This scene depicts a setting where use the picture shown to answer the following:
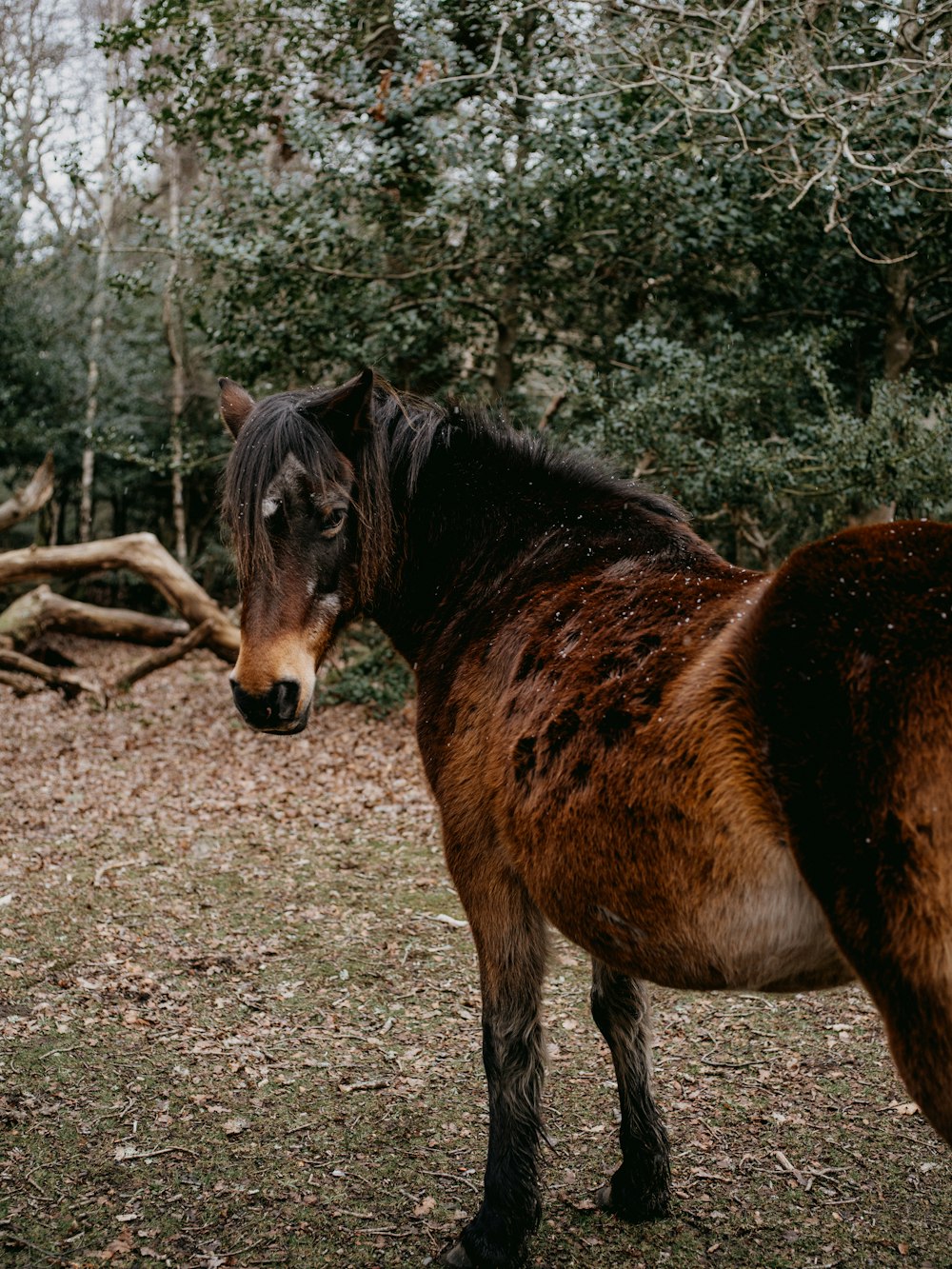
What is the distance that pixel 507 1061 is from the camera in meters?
3.02

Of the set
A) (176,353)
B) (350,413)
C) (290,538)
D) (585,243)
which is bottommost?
(290,538)

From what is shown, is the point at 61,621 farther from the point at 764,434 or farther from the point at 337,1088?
the point at 337,1088

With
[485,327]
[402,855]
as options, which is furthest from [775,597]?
[485,327]

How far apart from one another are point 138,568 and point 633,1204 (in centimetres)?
919

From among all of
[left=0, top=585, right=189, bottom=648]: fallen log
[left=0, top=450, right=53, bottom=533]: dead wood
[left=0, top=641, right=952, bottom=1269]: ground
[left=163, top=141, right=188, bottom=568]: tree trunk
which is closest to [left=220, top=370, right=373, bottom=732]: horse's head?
[left=0, top=641, right=952, bottom=1269]: ground

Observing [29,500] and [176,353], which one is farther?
[176,353]

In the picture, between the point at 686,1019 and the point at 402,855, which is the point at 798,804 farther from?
the point at 402,855

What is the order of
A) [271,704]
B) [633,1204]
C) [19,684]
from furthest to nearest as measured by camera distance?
[19,684]
[633,1204]
[271,704]

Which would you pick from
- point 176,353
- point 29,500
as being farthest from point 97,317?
point 29,500

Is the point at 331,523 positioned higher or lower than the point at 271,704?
higher

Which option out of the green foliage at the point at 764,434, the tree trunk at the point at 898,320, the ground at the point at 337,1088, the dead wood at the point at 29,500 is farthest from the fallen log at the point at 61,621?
the tree trunk at the point at 898,320

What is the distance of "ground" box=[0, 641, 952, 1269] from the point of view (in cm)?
319

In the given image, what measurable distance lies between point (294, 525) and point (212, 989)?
300 centimetres

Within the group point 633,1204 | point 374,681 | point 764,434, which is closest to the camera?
point 633,1204
